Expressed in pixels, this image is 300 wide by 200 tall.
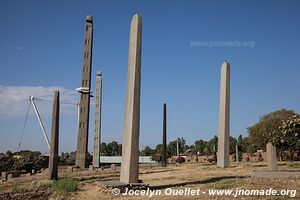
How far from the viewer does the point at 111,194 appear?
13.1m

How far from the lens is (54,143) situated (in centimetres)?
2033

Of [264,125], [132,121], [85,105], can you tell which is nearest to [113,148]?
[264,125]

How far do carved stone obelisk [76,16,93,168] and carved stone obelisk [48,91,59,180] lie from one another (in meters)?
7.41

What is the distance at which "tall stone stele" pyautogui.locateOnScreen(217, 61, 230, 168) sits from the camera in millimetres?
22859

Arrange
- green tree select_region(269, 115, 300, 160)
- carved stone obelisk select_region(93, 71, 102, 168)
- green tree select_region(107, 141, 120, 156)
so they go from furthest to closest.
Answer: green tree select_region(107, 141, 120, 156)
carved stone obelisk select_region(93, 71, 102, 168)
green tree select_region(269, 115, 300, 160)

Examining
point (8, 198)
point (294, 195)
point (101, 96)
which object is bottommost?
point (8, 198)

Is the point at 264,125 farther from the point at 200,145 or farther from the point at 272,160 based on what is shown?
the point at 200,145

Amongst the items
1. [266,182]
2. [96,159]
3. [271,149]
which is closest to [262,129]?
[96,159]

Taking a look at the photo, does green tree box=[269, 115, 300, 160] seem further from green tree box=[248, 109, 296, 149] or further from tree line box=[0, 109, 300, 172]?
green tree box=[248, 109, 296, 149]

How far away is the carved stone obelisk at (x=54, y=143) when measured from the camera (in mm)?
19969

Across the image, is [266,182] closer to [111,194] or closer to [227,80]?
[111,194]

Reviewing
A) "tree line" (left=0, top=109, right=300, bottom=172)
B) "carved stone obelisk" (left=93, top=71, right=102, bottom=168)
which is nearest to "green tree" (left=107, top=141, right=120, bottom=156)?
"tree line" (left=0, top=109, right=300, bottom=172)

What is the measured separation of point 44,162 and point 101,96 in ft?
26.5

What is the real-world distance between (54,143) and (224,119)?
10304 mm
